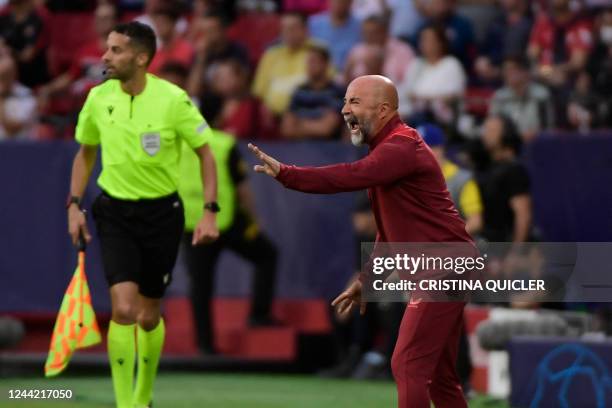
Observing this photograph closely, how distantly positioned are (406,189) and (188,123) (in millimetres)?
2368

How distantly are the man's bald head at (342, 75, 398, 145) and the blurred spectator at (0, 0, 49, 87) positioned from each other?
9.09 meters

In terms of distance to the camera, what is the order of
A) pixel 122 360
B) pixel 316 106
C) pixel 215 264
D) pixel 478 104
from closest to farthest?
pixel 122 360 → pixel 215 264 → pixel 478 104 → pixel 316 106

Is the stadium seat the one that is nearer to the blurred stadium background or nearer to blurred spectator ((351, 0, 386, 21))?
the blurred stadium background

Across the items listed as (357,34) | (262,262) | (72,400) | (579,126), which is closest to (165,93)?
(72,400)

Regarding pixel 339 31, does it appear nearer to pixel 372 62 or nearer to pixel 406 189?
pixel 372 62

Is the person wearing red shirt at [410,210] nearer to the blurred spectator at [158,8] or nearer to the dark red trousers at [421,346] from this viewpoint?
the dark red trousers at [421,346]

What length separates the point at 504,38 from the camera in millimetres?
15078

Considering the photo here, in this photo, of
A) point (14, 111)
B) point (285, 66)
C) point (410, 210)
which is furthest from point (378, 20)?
point (410, 210)

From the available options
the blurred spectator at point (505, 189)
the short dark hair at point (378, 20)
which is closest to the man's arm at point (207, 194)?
the blurred spectator at point (505, 189)

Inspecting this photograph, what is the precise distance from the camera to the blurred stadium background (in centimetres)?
1203

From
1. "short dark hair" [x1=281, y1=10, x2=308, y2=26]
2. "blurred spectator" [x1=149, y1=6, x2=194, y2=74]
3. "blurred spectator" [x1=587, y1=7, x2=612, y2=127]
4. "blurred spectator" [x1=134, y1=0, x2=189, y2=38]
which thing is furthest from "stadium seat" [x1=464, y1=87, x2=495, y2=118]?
"blurred spectator" [x1=134, y1=0, x2=189, y2=38]

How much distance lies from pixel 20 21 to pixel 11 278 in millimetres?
3497

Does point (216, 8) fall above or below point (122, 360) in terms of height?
above

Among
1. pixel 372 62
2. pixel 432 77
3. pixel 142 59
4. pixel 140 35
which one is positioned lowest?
pixel 142 59
